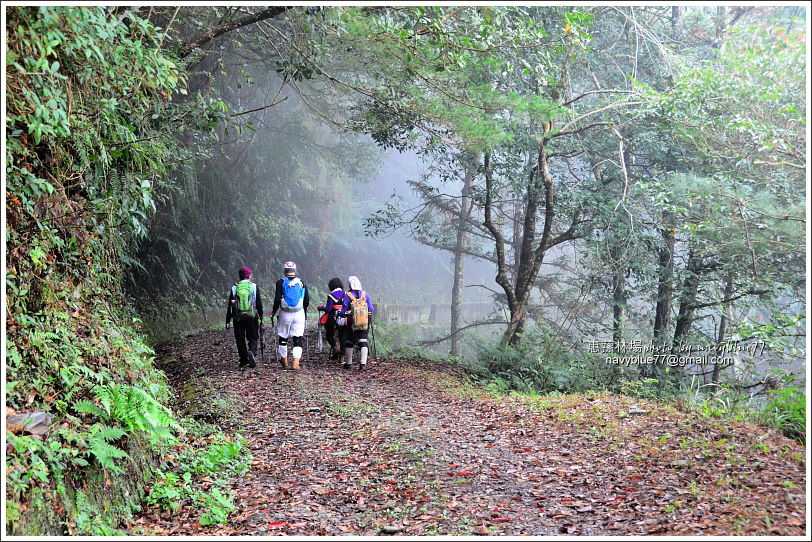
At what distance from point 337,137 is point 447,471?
27941 millimetres

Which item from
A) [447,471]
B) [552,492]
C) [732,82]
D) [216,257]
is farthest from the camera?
[216,257]

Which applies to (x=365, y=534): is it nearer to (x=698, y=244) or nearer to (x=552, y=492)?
(x=552, y=492)

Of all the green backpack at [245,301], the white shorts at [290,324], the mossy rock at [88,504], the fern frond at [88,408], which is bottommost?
the mossy rock at [88,504]

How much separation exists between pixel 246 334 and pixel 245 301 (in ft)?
2.74

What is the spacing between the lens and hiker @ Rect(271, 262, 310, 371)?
11367 millimetres

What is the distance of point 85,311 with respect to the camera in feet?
21.4

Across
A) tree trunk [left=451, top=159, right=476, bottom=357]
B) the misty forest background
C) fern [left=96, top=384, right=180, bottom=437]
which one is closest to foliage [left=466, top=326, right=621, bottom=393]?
the misty forest background

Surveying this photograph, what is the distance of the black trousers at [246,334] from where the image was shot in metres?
11.4

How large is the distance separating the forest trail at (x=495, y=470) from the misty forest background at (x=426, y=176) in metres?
1.16

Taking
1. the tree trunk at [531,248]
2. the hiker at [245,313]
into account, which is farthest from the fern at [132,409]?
the tree trunk at [531,248]

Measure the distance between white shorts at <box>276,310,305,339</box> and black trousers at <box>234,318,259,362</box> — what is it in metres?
0.46

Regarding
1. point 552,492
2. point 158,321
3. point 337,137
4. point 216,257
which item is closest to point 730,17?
point 552,492

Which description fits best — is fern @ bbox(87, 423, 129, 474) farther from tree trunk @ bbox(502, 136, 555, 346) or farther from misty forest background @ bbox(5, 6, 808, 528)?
tree trunk @ bbox(502, 136, 555, 346)

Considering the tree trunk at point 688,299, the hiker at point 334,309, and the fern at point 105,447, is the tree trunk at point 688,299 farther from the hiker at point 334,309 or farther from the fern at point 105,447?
the fern at point 105,447
